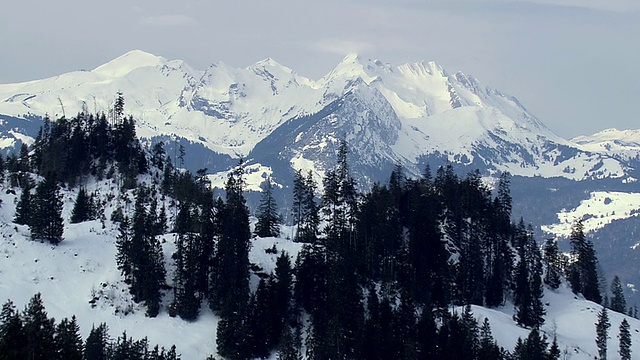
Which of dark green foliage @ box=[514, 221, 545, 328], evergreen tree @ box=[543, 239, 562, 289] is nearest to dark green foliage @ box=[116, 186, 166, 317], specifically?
dark green foliage @ box=[514, 221, 545, 328]

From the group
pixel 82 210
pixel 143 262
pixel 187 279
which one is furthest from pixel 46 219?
pixel 187 279

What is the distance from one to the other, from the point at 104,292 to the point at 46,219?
17668 millimetres

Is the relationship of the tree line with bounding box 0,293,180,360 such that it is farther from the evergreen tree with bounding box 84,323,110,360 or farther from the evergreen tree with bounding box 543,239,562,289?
the evergreen tree with bounding box 543,239,562,289

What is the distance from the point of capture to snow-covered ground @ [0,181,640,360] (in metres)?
109

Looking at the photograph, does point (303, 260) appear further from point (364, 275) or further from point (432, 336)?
point (432, 336)

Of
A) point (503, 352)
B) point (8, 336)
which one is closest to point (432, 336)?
point (503, 352)

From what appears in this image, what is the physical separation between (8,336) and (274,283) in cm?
5661

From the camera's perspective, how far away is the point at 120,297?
114438 mm

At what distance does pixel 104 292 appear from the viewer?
114 m

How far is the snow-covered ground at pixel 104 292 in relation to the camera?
10888cm

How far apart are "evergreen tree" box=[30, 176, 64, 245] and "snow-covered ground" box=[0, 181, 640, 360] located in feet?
5.22

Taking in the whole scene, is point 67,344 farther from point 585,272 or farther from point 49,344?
point 585,272

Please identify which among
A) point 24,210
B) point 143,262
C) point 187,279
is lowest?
point 187,279

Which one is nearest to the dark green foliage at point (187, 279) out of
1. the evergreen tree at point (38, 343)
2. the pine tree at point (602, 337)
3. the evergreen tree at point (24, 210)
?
the evergreen tree at point (24, 210)
